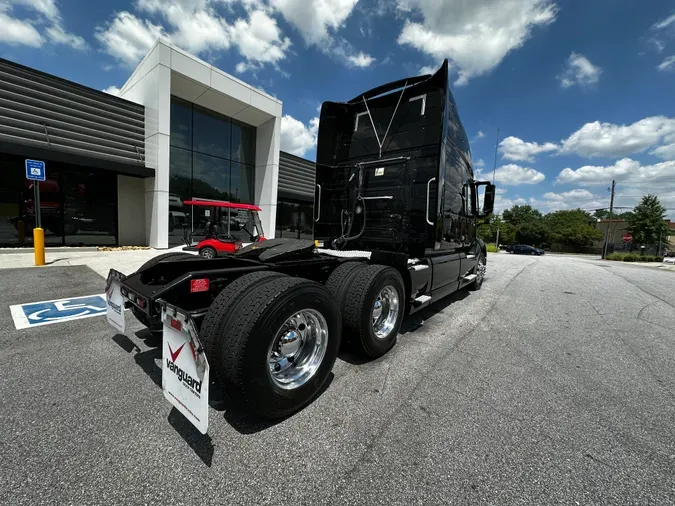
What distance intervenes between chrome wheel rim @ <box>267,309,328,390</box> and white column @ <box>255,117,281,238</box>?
1400cm

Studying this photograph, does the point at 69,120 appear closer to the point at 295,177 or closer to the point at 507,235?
the point at 295,177

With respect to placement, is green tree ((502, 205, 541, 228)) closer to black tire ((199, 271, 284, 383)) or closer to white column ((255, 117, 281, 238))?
white column ((255, 117, 281, 238))

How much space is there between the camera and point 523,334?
4.12 m

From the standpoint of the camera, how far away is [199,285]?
7.57 feet

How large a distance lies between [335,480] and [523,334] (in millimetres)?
3608

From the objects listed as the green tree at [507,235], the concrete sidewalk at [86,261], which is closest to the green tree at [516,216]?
the green tree at [507,235]

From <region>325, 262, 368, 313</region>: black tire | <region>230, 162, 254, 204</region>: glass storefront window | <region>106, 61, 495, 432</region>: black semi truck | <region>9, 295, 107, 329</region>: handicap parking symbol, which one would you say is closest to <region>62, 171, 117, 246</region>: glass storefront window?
<region>230, 162, 254, 204</region>: glass storefront window

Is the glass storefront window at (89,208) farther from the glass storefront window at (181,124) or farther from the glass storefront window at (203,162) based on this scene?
the glass storefront window at (181,124)

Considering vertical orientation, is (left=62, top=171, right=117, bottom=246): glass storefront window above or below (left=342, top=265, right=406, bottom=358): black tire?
above

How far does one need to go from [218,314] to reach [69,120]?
13695 mm

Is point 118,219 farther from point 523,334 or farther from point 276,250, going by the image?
point 523,334

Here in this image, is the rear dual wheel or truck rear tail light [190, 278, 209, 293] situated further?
the rear dual wheel

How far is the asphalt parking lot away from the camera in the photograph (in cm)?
154

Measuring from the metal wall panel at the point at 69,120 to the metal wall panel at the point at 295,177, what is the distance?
7362 millimetres
